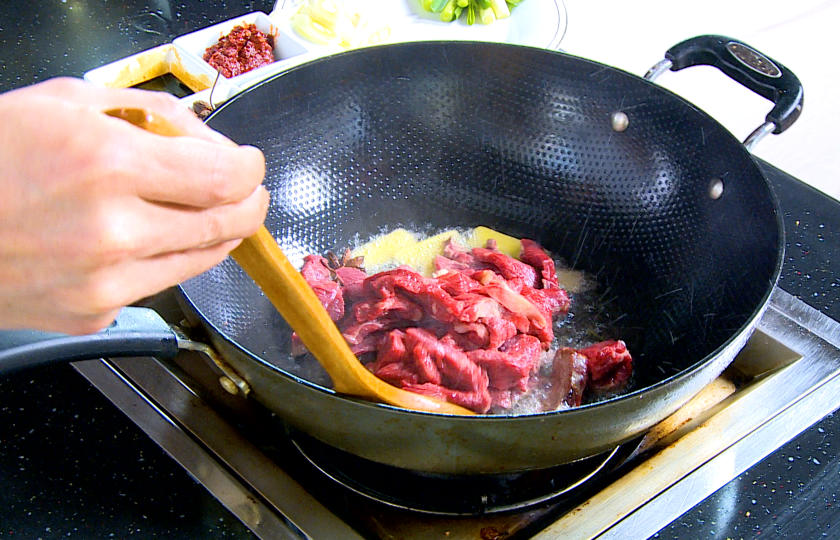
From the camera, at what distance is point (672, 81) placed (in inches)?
108

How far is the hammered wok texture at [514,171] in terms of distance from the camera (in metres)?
1.10

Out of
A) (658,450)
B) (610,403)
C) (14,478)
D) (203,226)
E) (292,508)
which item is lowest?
(14,478)

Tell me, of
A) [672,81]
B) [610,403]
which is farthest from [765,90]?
[672,81]

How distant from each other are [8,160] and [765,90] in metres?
1.17

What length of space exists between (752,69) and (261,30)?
4.01ft

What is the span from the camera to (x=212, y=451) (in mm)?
880

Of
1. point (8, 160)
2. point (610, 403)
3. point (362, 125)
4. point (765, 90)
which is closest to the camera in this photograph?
point (8, 160)

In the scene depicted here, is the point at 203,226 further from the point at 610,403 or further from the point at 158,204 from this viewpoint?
the point at 610,403

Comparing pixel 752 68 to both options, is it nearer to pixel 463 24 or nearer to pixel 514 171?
pixel 514 171

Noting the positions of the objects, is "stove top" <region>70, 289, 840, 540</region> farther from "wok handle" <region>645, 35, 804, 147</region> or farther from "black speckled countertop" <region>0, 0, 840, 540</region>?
"wok handle" <region>645, 35, 804, 147</region>

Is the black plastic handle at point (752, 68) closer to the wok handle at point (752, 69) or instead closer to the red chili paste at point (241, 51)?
the wok handle at point (752, 69)

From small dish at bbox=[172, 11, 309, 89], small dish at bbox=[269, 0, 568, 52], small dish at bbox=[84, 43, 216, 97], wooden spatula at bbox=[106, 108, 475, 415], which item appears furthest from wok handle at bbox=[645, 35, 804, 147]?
small dish at bbox=[84, 43, 216, 97]

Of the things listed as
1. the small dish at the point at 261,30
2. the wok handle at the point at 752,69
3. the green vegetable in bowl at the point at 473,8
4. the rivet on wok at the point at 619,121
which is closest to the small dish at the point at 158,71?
the small dish at the point at 261,30

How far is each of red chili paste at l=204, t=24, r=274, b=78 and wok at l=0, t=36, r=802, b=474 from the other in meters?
0.51
